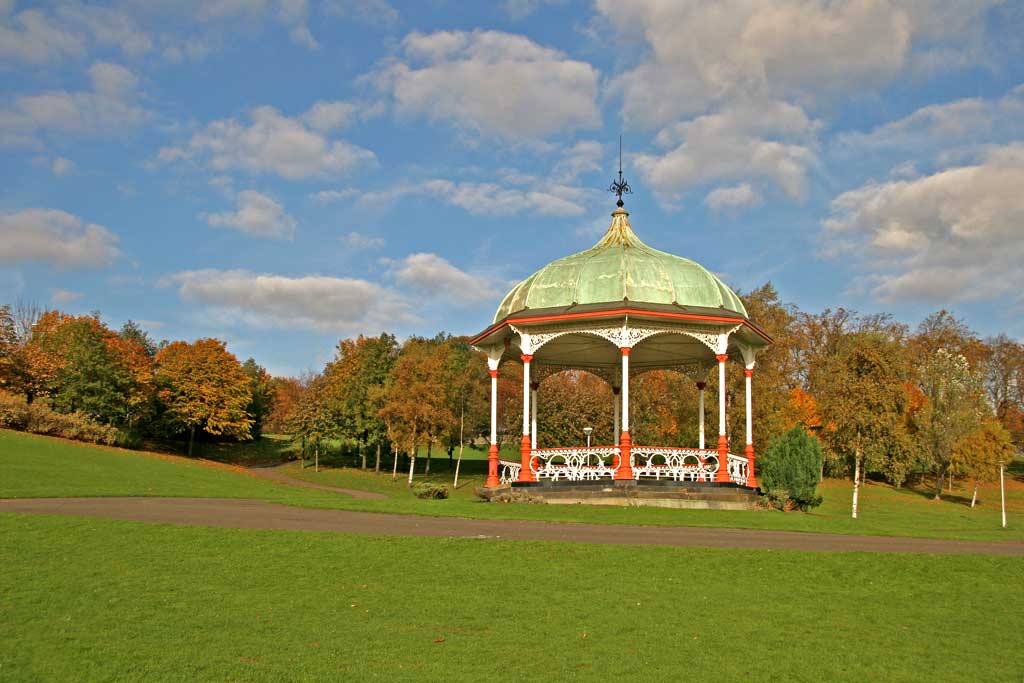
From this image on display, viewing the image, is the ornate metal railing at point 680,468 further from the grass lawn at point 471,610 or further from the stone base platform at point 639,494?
the grass lawn at point 471,610

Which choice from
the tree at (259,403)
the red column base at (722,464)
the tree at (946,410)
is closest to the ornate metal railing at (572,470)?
the red column base at (722,464)

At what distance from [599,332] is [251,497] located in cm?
1132

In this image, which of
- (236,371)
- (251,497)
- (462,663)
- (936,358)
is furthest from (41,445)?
(936,358)

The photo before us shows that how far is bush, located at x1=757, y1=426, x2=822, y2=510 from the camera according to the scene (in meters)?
23.3

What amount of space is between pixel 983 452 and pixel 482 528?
40.4 meters

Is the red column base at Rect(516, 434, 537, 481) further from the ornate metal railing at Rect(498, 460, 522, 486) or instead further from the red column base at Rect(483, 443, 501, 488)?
the red column base at Rect(483, 443, 501, 488)

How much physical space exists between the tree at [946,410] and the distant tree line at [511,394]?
10 cm

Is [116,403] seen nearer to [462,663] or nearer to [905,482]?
[462,663]

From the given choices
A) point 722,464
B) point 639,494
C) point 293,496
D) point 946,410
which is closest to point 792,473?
point 722,464

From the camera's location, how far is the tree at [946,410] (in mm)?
49094

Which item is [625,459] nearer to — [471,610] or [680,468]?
[680,468]

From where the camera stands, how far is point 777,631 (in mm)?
9742

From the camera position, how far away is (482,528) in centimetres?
1619

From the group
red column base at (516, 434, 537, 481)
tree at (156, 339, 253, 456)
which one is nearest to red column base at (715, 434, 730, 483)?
red column base at (516, 434, 537, 481)
